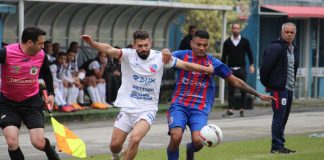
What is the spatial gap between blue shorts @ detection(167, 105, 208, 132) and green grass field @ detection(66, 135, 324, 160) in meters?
1.47

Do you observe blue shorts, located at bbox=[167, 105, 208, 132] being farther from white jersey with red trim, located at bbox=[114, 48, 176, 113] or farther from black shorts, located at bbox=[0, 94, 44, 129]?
black shorts, located at bbox=[0, 94, 44, 129]

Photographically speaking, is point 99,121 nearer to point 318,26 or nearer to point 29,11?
point 29,11

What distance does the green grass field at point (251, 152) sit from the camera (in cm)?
1404

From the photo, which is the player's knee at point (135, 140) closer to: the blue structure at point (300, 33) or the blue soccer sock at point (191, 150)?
the blue soccer sock at point (191, 150)

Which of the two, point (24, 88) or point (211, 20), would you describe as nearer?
point (24, 88)

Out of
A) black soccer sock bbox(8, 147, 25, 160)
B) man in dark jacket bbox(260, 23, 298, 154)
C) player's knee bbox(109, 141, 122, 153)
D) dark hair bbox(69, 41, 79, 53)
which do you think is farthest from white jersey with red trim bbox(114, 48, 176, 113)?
dark hair bbox(69, 41, 79, 53)

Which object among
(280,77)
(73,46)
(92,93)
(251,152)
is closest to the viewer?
Answer: (280,77)

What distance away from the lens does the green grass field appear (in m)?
14.0

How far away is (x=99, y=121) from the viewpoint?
69.7ft

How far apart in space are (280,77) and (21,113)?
4.64 m

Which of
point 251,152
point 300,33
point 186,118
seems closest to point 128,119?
point 186,118

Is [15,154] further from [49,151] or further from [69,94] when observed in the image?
[69,94]

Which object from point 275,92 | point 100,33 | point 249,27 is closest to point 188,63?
point 275,92

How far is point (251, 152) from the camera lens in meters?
14.9
